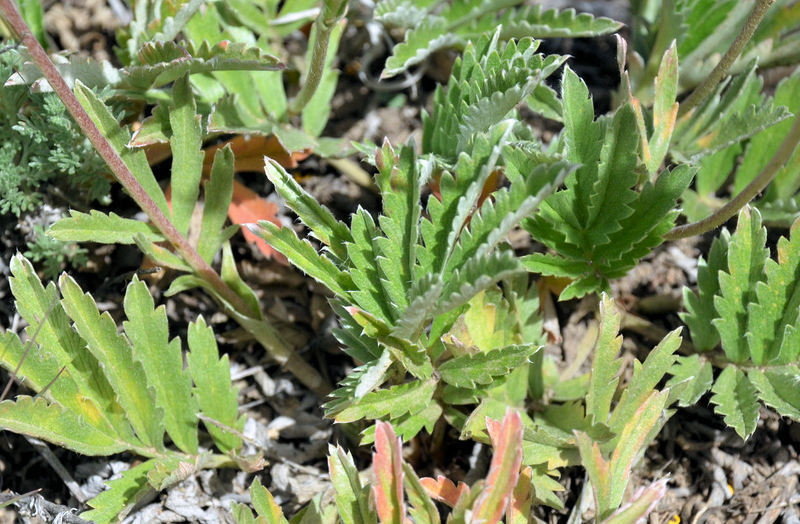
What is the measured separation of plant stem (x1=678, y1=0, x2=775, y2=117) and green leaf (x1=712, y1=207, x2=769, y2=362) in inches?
14.1

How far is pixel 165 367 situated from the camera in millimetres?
1945

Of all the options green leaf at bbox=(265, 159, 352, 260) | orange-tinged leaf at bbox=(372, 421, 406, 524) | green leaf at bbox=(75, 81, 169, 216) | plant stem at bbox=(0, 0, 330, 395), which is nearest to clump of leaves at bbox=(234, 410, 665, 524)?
orange-tinged leaf at bbox=(372, 421, 406, 524)

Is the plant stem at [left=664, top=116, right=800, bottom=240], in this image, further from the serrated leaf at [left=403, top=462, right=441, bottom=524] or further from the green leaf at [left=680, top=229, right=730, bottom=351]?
the serrated leaf at [left=403, top=462, right=441, bottom=524]

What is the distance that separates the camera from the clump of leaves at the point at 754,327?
191 cm

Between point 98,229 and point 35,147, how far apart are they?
412 mm

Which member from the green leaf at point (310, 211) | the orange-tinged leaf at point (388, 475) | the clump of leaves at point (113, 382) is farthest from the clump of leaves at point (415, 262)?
the clump of leaves at point (113, 382)

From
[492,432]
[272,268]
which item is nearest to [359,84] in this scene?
[272,268]

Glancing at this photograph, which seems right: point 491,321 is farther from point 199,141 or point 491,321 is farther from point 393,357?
point 199,141

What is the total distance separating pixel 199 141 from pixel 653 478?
1.59 meters

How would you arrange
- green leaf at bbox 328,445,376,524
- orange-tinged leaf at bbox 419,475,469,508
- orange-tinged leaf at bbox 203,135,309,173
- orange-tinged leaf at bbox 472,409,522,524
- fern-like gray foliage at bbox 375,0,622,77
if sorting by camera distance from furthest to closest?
orange-tinged leaf at bbox 203,135,309,173 < fern-like gray foliage at bbox 375,0,622,77 < orange-tinged leaf at bbox 419,475,469,508 < green leaf at bbox 328,445,376,524 < orange-tinged leaf at bbox 472,409,522,524

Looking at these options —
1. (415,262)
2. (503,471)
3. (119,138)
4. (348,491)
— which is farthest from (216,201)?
(503,471)

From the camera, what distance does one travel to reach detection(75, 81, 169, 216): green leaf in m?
1.85


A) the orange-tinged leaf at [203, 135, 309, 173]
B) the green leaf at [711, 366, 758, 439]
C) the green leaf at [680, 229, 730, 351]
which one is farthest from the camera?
the orange-tinged leaf at [203, 135, 309, 173]

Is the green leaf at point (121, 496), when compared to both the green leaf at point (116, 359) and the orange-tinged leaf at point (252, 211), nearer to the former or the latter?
the green leaf at point (116, 359)
